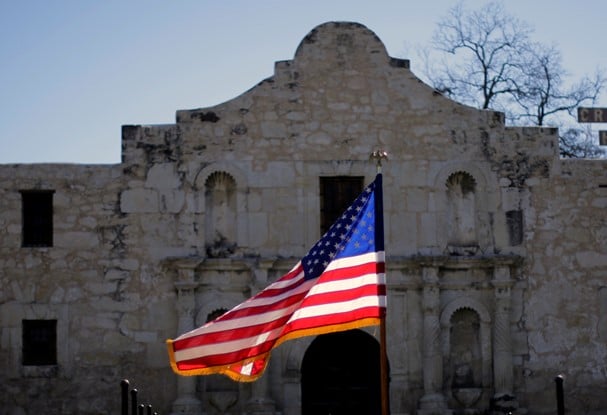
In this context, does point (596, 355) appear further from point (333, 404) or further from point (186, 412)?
point (186, 412)

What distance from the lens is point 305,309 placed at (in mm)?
14367

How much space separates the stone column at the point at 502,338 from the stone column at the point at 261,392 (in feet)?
13.0

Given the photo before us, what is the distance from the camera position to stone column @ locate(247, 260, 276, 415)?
21.3 metres

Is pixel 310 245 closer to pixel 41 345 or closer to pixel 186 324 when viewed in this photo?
pixel 186 324

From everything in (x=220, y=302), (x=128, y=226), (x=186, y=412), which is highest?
(x=128, y=226)

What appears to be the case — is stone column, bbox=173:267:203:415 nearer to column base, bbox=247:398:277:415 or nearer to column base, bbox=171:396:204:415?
column base, bbox=171:396:204:415

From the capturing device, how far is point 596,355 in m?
22.2

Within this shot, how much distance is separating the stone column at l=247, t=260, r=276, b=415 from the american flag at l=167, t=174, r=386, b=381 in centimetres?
666

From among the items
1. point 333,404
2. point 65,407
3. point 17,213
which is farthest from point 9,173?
point 333,404

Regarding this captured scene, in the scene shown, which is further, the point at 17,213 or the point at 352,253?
the point at 17,213

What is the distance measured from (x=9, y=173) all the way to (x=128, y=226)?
2341mm

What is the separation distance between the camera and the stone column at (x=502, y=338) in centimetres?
2172

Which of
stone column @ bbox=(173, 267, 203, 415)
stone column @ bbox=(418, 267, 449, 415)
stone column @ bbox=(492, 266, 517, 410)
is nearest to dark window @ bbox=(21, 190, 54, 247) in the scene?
stone column @ bbox=(173, 267, 203, 415)

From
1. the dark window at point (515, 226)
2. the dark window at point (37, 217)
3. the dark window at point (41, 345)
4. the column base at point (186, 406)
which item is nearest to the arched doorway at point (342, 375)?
the column base at point (186, 406)
